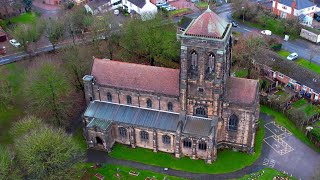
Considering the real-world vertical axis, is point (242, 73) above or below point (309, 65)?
below

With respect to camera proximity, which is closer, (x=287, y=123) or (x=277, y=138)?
(x=277, y=138)

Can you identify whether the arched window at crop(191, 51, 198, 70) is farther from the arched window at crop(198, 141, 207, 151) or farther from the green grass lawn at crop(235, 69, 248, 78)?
the green grass lawn at crop(235, 69, 248, 78)

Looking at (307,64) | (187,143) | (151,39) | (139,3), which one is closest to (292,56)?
(307,64)

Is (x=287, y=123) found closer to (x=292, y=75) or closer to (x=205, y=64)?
(x=292, y=75)

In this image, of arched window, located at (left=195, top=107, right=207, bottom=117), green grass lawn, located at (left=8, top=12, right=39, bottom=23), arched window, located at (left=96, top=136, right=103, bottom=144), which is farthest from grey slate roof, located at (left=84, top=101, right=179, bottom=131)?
green grass lawn, located at (left=8, top=12, right=39, bottom=23)

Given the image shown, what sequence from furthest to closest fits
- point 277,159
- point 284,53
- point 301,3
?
point 301,3 → point 284,53 → point 277,159

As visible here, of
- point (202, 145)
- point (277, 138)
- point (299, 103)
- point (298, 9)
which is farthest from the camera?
point (298, 9)
